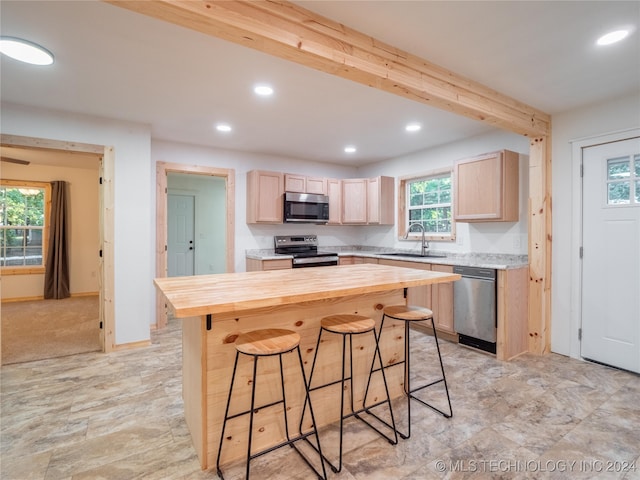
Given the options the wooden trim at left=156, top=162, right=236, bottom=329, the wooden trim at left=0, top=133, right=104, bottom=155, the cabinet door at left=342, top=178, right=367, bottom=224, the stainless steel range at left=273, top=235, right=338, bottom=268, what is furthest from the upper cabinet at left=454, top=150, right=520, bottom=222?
the wooden trim at left=0, top=133, right=104, bottom=155

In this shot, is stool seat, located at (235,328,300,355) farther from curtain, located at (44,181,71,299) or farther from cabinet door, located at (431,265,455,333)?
curtain, located at (44,181,71,299)

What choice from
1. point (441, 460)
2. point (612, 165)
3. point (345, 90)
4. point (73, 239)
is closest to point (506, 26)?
point (345, 90)

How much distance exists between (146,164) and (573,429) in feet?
14.6

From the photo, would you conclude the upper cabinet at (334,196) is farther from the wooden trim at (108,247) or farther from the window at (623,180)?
the window at (623,180)

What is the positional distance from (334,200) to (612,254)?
3537 mm

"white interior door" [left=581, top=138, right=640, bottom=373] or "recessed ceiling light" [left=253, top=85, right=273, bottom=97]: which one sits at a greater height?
"recessed ceiling light" [left=253, top=85, right=273, bottom=97]

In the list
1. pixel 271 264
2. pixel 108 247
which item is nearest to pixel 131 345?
pixel 108 247

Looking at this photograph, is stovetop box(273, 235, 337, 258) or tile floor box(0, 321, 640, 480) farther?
stovetop box(273, 235, 337, 258)

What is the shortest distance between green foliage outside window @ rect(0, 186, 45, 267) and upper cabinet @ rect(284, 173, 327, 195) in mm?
4841

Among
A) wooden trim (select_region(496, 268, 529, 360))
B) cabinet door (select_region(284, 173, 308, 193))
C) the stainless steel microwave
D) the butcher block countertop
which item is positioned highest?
cabinet door (select_region(284, 173, 308, 193))

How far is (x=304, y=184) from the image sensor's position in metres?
5.04

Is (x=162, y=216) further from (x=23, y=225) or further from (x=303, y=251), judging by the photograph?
(x=23, y=225)

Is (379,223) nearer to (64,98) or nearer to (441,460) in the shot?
(441,460)

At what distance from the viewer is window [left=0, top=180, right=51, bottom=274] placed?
5.72 metres
